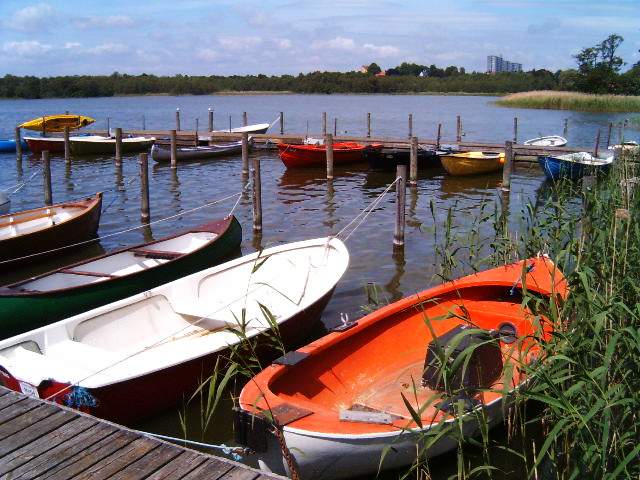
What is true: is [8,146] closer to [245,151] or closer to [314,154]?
[245,151]

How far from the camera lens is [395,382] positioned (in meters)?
6.56

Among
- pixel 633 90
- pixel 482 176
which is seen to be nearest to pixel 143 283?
pixel 482 176

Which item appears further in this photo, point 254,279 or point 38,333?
point 254,279

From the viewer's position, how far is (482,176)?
76.4 ft

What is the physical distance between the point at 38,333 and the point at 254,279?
10.5 ft

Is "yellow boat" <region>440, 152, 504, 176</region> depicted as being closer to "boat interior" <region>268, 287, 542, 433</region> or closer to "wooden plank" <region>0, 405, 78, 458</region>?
"boat interior" <region>268, 287, 542, 433</region>

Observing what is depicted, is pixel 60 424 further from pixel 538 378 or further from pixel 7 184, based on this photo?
pixel 7 184

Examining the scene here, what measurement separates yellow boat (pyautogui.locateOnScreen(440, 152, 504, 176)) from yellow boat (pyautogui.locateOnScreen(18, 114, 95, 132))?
71.8ft

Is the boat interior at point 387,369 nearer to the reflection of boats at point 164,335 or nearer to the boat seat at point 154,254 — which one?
the reflection of boats at point 164,335

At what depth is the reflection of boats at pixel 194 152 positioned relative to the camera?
2592 cm

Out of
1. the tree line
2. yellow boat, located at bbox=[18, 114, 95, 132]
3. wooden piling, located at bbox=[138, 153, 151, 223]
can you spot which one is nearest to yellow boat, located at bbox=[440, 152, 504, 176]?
wooden piling, located at bbox=[138, 153, 151, 223]

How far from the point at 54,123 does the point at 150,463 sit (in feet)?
112

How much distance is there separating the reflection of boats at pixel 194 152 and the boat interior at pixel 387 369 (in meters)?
20.1

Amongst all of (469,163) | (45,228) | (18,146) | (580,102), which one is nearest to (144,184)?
(45,228)
